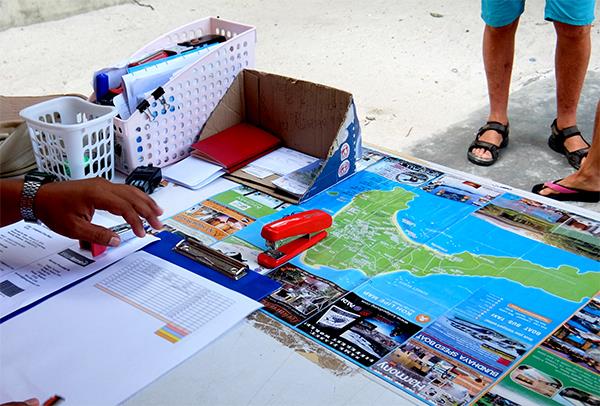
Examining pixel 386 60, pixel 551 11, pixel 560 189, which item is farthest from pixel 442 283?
pixel 386 60

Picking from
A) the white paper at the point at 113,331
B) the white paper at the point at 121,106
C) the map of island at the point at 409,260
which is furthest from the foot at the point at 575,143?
the white paper at the point at 113,331

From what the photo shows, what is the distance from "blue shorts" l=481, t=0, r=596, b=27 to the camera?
209 centimetres

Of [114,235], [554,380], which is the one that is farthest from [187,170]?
[554,380]

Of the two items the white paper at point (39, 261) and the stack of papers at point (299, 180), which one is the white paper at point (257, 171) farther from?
the white paper at point (39, 261)

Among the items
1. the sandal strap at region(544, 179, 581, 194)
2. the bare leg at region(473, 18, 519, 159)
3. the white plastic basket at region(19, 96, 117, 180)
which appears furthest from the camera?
the bare leg at region(473, 18, 519, 159)

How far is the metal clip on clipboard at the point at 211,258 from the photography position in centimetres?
105

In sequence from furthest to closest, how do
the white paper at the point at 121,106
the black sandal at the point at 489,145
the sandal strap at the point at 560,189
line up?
the black sandal at the point at 489,145 → the sandal strap at the point at 560,189 → the white paper at the point at 121,106

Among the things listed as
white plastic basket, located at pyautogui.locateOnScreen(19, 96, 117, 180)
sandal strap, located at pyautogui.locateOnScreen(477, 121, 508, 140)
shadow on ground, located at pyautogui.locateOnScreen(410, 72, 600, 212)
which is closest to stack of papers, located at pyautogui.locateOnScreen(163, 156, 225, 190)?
white plastic basket, located at pyautogui.locateOnScreen(19, 96, 117, 180)

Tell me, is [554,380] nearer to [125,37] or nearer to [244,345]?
[244,345]

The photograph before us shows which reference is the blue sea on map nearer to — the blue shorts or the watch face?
the watch face

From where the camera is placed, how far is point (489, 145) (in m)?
2.44

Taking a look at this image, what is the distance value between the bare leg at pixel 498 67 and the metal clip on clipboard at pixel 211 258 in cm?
158

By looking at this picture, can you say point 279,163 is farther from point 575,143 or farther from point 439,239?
point 575,143

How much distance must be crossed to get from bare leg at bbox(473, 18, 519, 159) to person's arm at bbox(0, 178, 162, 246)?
5.41 feet
